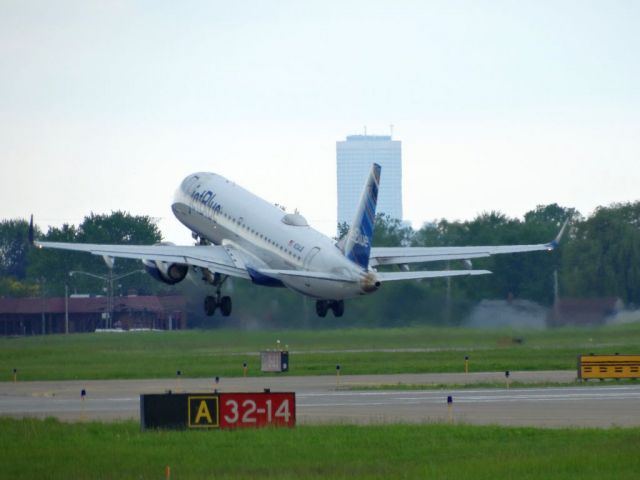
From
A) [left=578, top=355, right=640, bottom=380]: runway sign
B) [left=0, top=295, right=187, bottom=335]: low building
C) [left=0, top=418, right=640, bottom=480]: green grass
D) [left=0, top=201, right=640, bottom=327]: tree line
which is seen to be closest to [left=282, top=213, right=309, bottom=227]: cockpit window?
[left=0, top=201, right=640, bottom=327]: tree line

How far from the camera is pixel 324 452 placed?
123 feet

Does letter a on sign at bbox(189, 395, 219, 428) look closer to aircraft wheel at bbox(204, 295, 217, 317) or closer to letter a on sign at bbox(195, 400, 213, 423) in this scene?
letter a on sign at bbox(195, 400, 213, 423)

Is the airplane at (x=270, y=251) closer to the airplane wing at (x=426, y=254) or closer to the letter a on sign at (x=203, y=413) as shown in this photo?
the airplane wing at (x=426, y=254)

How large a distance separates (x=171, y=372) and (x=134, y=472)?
134 ft

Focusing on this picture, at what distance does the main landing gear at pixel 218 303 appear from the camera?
266 feet

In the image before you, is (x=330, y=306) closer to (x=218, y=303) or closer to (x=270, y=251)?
(x=270, y=251)

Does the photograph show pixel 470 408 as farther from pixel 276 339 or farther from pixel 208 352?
pixel 208 352

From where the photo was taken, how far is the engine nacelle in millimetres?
77938

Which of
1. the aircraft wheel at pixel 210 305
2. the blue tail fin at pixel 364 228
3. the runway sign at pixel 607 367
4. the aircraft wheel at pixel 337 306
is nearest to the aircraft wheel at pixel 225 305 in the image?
the aircraft wheel at pixel 210 305

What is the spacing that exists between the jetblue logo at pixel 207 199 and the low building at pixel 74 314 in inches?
1517

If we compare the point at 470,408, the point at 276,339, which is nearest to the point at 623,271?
the point at 276,339

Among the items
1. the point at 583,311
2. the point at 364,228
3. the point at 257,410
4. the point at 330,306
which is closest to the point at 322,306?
the point at 330,306

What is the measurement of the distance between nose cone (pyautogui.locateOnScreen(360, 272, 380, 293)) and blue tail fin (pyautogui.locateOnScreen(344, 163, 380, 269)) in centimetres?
83

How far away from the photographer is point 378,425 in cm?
4419
